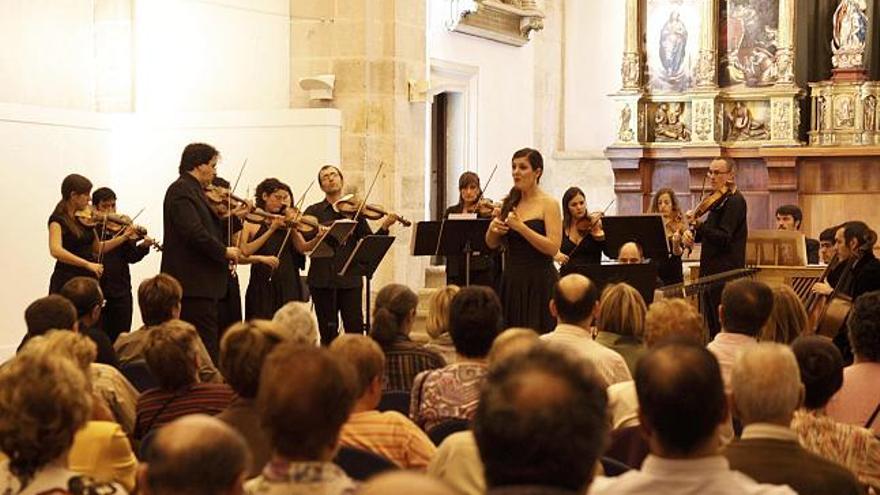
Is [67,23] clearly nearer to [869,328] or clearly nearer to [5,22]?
[5,22]

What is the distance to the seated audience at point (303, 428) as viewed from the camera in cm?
285

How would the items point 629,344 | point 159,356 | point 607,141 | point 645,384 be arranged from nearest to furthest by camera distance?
point 645,384 < point 159,356 < point 629,344 < point 607,141

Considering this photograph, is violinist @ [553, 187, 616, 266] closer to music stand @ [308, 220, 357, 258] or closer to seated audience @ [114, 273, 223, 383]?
music stand @ [308, 220, 357, 258]

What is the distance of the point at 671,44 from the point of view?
15.9m

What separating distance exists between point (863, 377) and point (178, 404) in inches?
87.7

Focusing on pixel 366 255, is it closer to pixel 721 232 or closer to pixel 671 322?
pixel 721 232

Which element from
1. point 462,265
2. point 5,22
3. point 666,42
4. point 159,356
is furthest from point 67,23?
point 159,356

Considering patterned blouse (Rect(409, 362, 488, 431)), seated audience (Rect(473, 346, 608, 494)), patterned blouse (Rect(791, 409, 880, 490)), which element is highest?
seated audience (Rect(473, 346, 608, 494))

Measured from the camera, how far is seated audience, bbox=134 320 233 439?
462 centimetres

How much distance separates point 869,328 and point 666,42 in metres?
11.3

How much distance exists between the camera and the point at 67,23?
12.0 m

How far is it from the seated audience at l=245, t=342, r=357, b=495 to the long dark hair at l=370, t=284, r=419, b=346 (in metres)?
2.88

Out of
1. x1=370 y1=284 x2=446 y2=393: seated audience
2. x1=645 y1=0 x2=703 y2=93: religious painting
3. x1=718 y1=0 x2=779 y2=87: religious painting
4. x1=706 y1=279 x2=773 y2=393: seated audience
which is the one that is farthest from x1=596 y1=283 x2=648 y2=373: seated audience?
x1=645 y1=0 x2=703 y2=93: religious painting

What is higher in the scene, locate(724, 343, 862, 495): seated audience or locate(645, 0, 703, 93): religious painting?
locate(645, 0, 703, 93): religious painting
